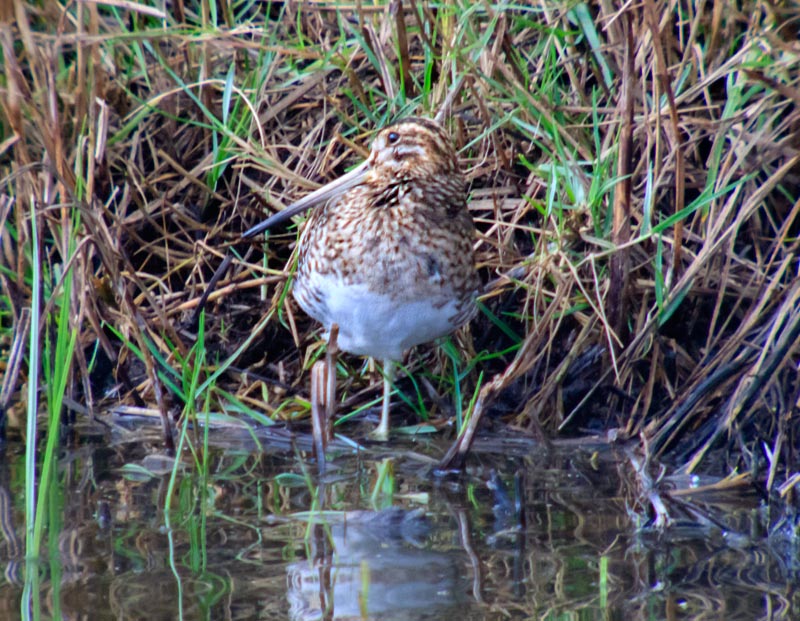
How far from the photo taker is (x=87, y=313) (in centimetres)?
385

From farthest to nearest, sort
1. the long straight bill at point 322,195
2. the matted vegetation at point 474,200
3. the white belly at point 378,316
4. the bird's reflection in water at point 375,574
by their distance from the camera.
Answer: the long straight bill at point 322,195 → the white belly at point 378,316 → the matted vegetation at point 474,200 → the bird's reflection in water at point 375,574

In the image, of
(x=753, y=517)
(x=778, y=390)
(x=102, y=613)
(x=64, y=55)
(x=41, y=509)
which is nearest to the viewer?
(x=102, y=613)

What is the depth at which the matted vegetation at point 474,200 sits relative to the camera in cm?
349

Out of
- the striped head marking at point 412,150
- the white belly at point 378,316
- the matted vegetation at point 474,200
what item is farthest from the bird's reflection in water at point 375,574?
the striped head marking at point 412,150

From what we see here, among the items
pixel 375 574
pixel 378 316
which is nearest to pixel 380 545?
pixel 375 574

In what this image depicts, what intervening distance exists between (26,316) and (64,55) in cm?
157

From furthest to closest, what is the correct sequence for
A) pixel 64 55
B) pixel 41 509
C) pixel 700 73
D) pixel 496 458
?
pixel 64 55 < pixel 700 73 < pixel 496 458 < pixel 41 509

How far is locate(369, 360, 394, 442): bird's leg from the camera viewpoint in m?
3.89

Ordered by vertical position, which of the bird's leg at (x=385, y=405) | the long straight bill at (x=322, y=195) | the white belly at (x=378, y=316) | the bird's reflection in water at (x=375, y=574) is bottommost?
the bird's reflection in water at (x=375, y=574)

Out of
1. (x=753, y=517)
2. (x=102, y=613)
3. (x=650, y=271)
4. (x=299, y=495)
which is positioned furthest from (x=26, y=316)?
(x=753, y=517)

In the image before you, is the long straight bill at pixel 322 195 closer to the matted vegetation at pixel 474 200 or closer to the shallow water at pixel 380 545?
the matted vegetation at pixel 474 200

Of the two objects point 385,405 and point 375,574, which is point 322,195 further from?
point 375,574

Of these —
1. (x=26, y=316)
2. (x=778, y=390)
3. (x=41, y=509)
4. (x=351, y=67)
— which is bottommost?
(x=41, y=509)

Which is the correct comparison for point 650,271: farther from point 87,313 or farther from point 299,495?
point 87,313
